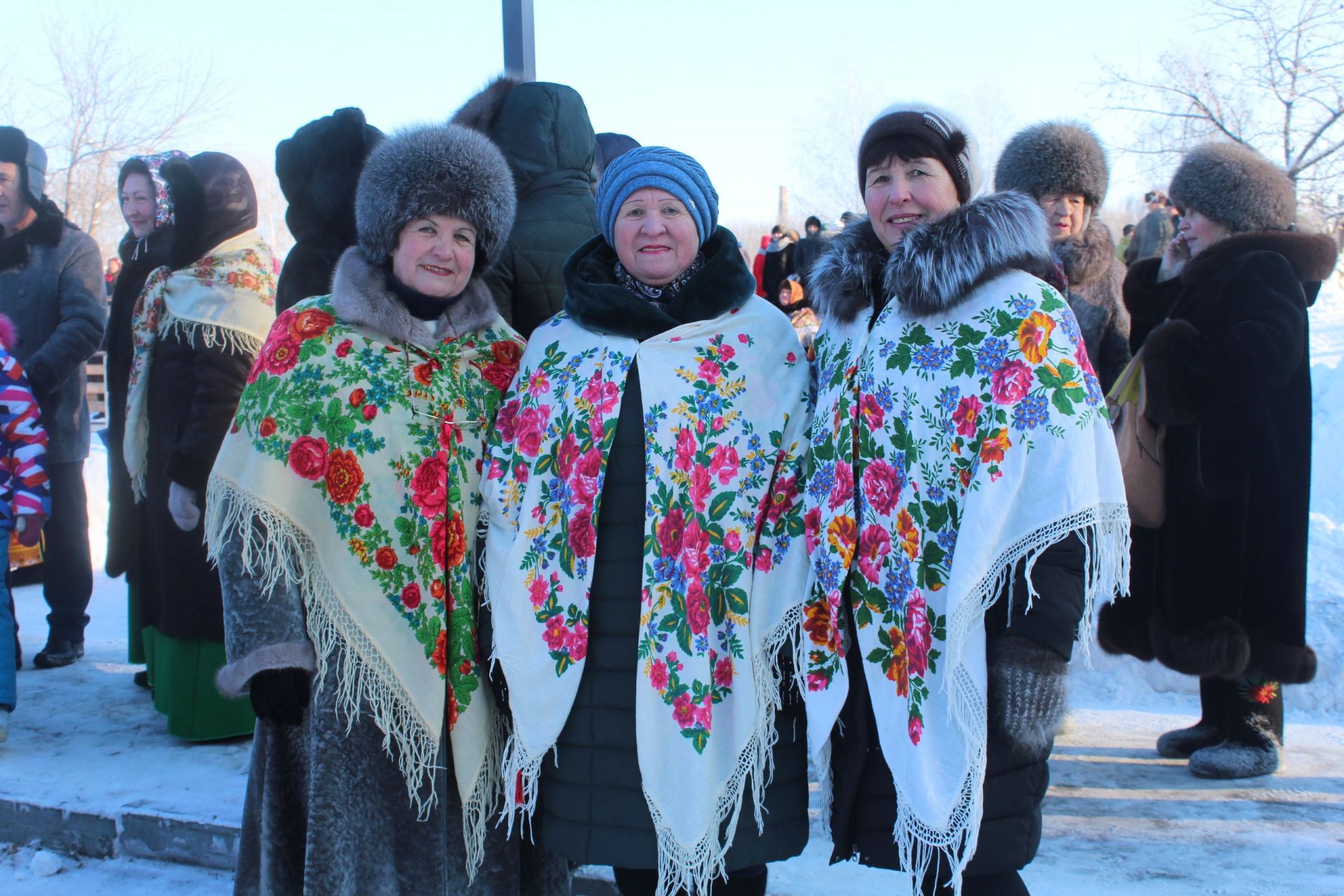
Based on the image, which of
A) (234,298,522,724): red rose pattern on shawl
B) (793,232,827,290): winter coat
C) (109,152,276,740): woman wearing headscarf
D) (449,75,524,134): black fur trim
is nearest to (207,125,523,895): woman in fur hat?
(234,298,522,724): red rose pattern on shawl

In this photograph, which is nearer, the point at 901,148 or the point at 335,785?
the point at 901,148

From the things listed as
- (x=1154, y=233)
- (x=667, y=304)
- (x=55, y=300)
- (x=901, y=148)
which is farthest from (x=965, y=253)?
(x=1154, y=233)

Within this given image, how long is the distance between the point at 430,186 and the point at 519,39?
1.50 m

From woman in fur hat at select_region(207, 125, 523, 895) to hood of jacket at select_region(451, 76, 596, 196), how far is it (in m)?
0.64

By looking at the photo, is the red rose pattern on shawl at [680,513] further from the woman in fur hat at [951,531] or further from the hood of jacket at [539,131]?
the hood of jacket at [539,131]

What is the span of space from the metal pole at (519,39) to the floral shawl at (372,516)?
167 cm

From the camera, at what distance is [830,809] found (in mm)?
2230

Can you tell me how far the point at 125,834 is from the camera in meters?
3.63

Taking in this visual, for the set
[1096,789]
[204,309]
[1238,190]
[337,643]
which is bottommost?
[1096,789]

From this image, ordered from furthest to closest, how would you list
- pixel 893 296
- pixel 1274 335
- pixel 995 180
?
pixel 995 180
pixel 1274 335
pixel 893 296

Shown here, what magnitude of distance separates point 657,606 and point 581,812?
459mm

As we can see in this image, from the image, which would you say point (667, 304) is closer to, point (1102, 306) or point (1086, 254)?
point (1086, 254)

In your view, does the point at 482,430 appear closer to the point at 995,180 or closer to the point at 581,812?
the point at 581,812

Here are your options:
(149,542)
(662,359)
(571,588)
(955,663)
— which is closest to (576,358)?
(662,359)
